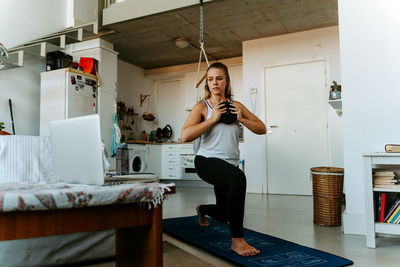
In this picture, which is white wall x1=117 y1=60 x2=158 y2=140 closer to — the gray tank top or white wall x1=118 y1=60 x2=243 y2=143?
white wall x1=118 y1=60 x2=243 y2=143

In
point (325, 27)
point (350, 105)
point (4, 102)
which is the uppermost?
point (325, 27)

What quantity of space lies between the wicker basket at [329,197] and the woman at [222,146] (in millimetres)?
1099

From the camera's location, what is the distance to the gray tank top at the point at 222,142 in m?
2.13

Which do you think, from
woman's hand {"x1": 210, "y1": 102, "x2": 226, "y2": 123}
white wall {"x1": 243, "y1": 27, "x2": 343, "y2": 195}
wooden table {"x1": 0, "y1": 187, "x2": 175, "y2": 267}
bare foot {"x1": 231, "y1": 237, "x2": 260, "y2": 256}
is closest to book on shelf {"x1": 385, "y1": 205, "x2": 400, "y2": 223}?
bare foot {"x1": 231, "y1": 237, "x2": 260, "y2": 256}

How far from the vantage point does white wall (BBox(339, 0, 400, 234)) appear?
2600mm

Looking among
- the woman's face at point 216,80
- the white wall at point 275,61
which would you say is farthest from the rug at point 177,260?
the white wall at point 275,61

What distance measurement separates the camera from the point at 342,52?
2.79 m

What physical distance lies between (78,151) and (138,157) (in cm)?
537

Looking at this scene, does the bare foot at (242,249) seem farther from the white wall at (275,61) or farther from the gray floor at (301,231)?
the white wall at (275,61)

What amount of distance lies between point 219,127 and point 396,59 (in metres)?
1.61

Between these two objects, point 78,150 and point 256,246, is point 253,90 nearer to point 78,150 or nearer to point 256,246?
point 256,246

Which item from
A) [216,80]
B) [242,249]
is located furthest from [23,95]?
[242,249]

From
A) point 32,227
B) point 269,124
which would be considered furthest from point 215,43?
point 32,227

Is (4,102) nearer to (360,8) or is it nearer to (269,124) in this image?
(269,124)
